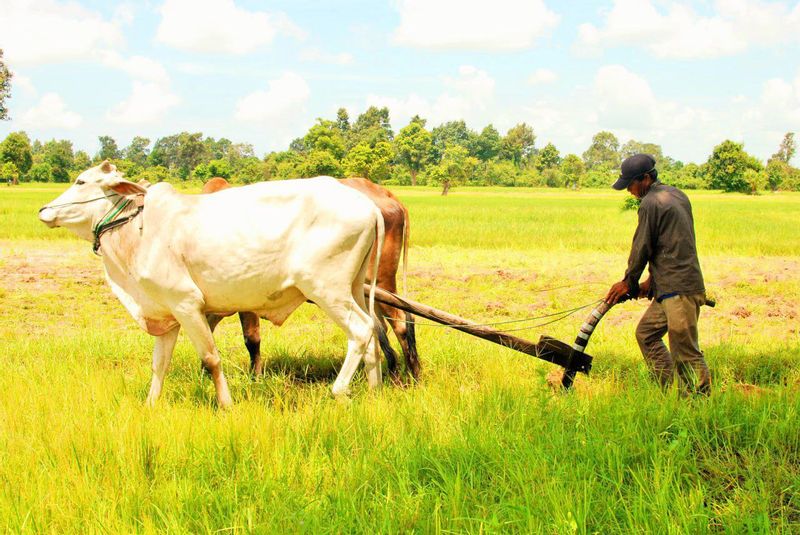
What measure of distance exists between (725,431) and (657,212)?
1.53 metres

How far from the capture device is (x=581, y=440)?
3.65 meters

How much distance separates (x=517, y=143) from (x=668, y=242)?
380 ft

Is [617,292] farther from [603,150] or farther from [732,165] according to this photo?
[603,150]

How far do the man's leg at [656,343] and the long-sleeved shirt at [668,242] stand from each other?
0.28 metres

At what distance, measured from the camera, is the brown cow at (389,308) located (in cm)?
587

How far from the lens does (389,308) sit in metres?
5.98

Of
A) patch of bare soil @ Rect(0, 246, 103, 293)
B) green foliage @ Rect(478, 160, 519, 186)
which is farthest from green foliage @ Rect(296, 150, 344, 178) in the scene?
patch of bare soil @ Rect(0, 246, 103, 293)

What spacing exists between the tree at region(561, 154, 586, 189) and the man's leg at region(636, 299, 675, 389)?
78076 mm

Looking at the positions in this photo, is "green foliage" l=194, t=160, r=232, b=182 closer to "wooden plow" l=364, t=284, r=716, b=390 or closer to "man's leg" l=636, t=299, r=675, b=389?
"wooden plow" l=364, t=284, r=716, b=390

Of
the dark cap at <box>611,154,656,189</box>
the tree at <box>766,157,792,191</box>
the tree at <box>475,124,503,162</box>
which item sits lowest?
the dark cap at <box>611,154,656,189</box>

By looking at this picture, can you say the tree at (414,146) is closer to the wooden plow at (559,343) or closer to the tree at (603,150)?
the tree at (603,150)

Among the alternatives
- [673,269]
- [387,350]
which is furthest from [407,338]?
[673,269]

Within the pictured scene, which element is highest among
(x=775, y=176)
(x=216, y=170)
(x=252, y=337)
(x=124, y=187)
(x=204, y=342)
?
(x=775, y=176)

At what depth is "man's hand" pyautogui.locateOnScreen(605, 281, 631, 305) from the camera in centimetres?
473
